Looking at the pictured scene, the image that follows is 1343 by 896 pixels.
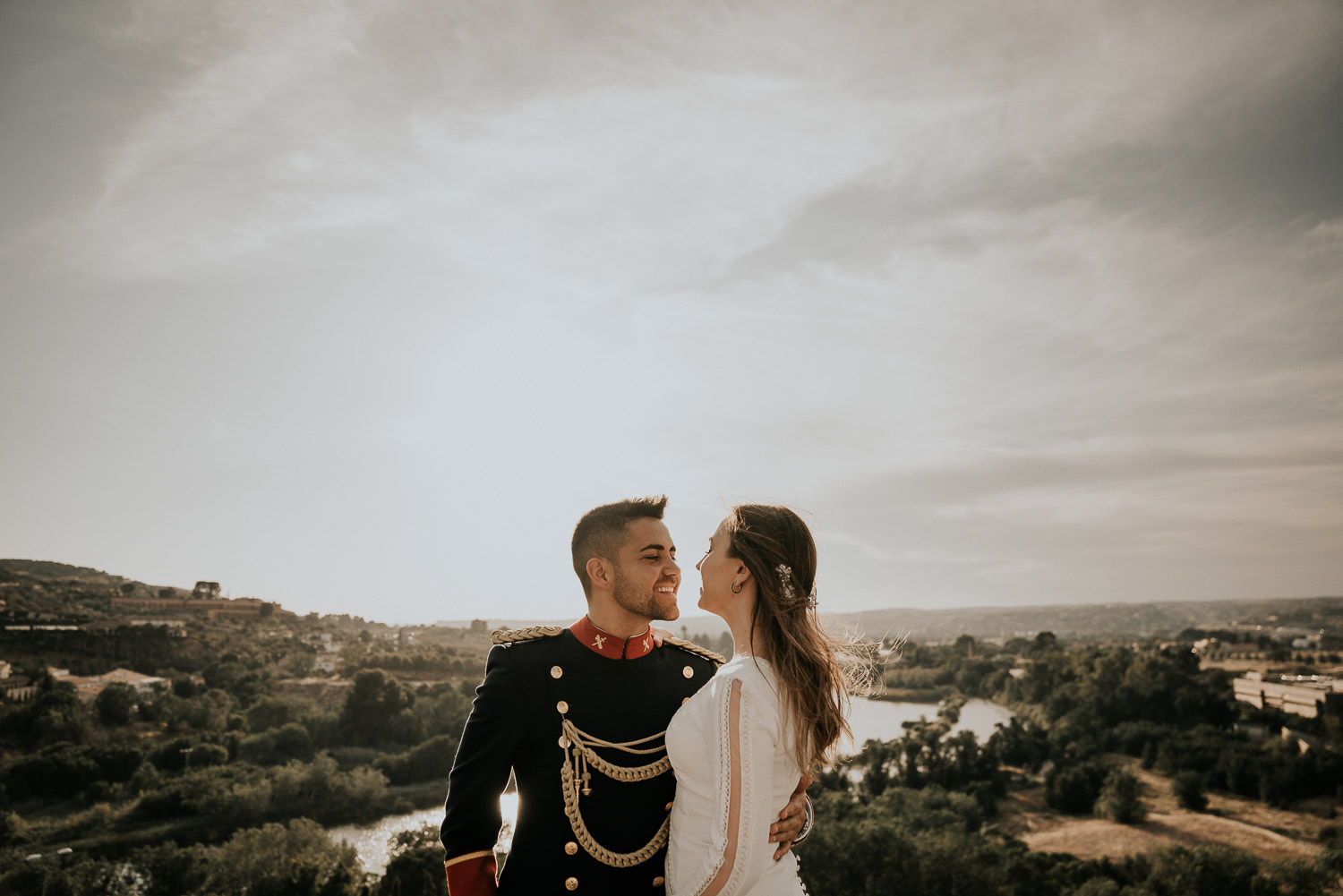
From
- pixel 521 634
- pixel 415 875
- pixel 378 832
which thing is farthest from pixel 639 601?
pixel 378 832

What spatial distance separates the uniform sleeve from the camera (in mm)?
2787

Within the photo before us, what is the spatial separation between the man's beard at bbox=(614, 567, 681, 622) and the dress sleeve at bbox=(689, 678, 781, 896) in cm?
66

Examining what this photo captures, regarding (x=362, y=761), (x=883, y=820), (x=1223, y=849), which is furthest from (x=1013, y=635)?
(x=362, y=761)

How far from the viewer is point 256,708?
53.3 metres

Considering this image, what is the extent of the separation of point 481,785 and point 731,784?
97 centimetres

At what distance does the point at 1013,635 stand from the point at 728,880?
118 metres

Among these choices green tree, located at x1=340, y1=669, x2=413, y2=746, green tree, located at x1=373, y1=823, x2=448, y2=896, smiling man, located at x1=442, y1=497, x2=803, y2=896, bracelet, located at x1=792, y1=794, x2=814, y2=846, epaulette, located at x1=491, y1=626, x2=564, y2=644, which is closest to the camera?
smiling man, located at x1=442, y1=497, x2=803, y2=896

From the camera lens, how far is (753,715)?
2.66 meters

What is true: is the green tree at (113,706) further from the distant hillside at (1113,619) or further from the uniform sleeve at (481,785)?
the uniform sleeve at (481,785)

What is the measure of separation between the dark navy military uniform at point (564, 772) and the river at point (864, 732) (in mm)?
205

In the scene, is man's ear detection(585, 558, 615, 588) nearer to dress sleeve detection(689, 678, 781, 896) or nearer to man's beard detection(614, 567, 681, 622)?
man's beard detection(614, 567, 681, 622)

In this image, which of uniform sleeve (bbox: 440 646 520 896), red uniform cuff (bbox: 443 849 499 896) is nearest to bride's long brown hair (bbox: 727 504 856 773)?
uniform sleeve (bbox: 440 646 520 896)

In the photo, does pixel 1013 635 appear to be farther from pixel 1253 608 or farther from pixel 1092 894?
pixel 1092 894

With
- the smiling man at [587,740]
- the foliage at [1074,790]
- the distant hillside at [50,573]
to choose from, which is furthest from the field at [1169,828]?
the distant hillside at [50,573]
